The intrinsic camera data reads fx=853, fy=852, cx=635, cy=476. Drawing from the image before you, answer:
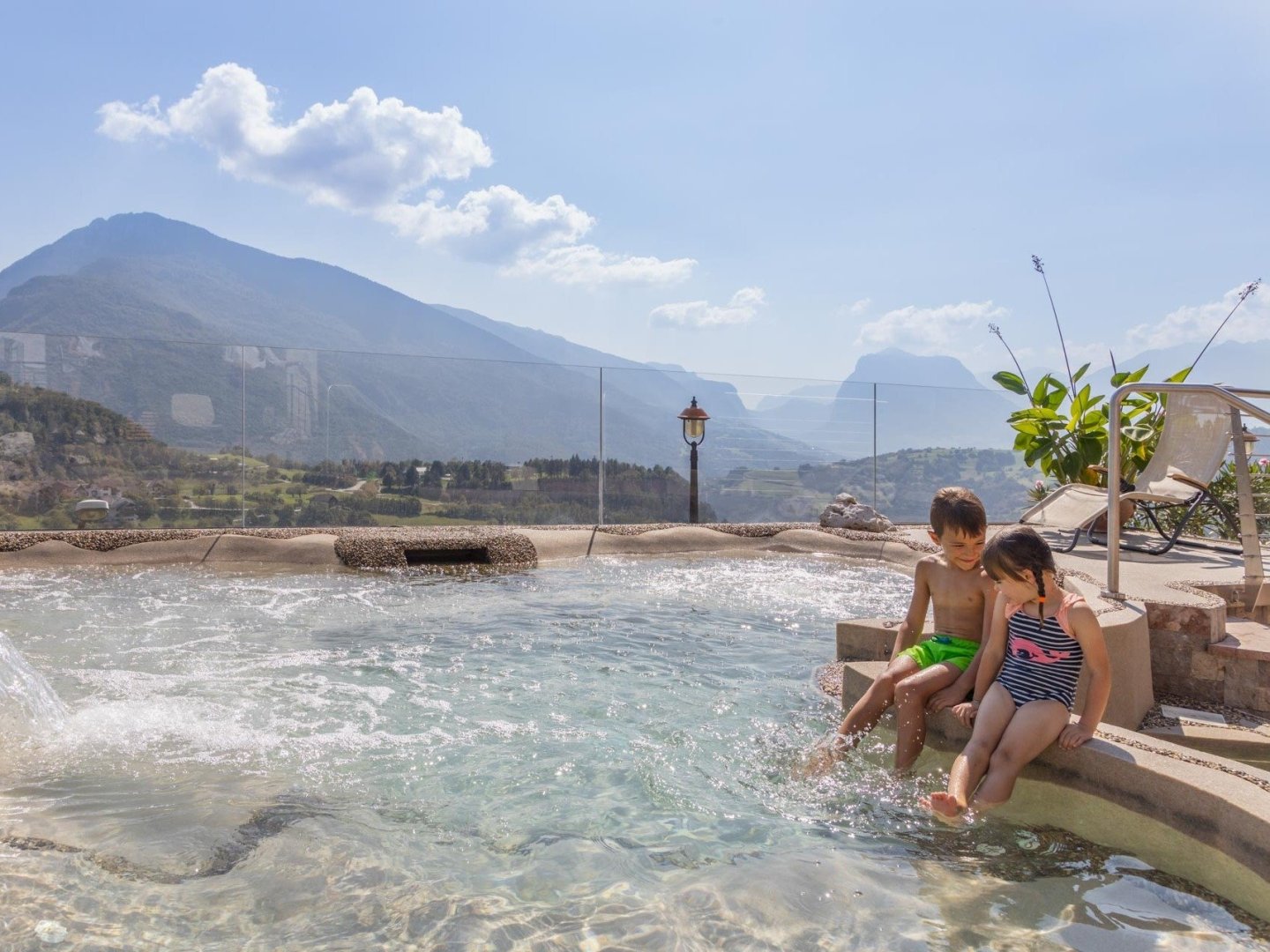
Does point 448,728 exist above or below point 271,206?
below

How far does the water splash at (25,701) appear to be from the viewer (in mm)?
3213

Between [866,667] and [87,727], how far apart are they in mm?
3047

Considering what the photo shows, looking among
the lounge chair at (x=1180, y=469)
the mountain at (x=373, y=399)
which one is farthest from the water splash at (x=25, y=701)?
the lounge chair at (x=1180, y=469)

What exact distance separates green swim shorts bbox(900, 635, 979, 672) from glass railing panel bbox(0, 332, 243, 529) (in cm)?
796

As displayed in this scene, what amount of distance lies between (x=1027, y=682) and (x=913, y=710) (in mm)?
407

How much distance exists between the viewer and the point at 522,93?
11.4m

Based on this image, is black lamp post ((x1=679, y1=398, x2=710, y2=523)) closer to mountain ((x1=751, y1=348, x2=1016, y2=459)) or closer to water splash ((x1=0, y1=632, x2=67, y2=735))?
mountain ((x1=751, y1=348, x2=1016, y2=459))

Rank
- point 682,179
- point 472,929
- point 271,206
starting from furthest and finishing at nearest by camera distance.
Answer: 1. point 271,206
2. point 682,179
3. point 472,929

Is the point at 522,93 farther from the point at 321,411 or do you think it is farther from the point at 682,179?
the point at 321,411

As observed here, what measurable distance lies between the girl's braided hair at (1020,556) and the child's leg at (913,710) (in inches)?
18.3

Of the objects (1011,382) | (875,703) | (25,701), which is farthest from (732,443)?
(25,701)

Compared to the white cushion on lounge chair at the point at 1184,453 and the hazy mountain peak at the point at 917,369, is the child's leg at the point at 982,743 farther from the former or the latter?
the hazy mountain peak at the point at 917,369

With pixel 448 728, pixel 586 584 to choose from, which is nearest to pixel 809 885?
pixel 448 728

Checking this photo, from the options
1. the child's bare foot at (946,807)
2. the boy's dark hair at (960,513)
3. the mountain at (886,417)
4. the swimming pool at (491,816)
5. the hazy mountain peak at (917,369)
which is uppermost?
the hazy mountain peak at (917,369)
